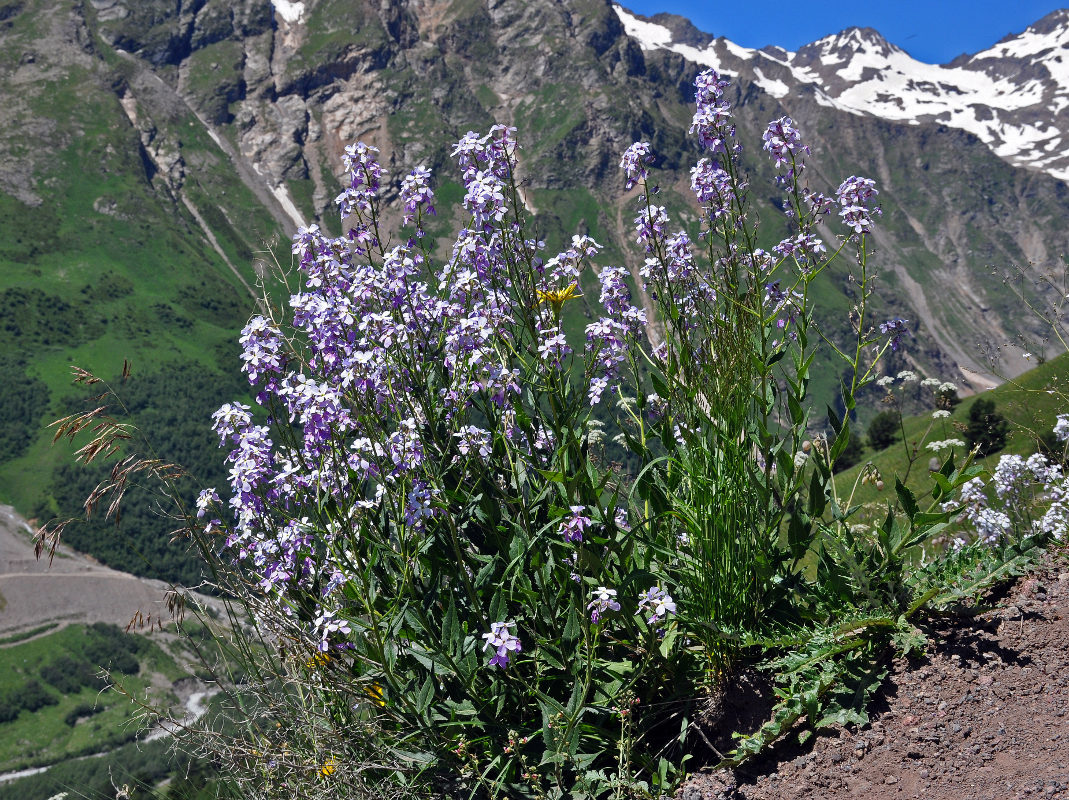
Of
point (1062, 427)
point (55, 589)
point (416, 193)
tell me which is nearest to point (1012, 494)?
point (1062, 427)

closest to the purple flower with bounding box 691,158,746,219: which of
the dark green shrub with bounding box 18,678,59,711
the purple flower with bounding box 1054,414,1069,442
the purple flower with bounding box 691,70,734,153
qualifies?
the purple flower with bounding box 691,70,734,153

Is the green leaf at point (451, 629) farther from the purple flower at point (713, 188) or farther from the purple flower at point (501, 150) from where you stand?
the purple flower at point (713, 188)

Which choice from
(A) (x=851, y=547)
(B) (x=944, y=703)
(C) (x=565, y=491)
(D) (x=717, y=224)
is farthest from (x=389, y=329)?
(B) (x=944, y=703)

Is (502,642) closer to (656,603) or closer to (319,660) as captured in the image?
(656,603)

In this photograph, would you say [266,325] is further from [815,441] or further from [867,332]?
[867,332]

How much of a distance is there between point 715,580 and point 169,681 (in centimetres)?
17598

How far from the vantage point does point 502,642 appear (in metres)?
4.26

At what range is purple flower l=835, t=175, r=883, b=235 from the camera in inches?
222

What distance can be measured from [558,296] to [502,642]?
2.25 m

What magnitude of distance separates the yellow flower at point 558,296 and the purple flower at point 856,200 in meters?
2.10

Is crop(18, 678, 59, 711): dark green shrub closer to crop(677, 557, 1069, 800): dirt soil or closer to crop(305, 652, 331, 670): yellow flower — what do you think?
crop(305, 652, 331, 670): yellow flower

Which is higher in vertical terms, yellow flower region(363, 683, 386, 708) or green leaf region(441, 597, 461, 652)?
green leaf region(441, 597, 461, 652)

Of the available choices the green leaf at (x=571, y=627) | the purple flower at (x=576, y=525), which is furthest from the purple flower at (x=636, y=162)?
the green leaf at (x=571, y=627)

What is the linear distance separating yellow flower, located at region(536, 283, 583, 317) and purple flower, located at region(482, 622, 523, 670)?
2.07m
